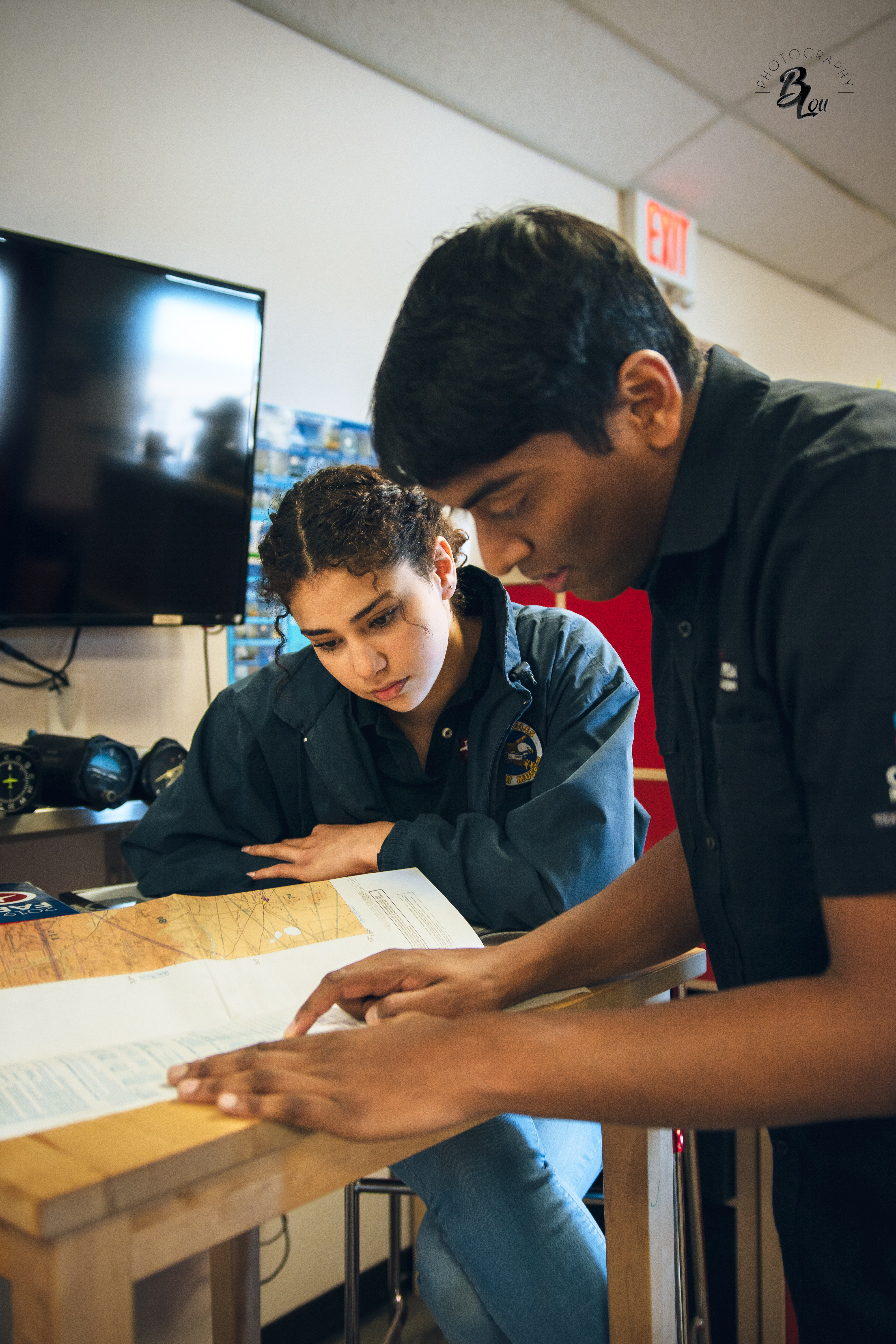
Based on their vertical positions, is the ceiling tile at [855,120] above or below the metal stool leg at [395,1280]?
above

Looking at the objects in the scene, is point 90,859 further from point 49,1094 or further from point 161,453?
point 49,1094

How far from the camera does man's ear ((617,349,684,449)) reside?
0.60 meters

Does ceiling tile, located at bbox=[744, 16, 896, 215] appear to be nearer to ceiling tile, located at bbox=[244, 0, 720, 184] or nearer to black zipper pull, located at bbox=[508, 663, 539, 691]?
ceiling tile, located at bbox=[244, 0, 720, 184]

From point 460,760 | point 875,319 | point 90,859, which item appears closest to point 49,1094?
point 460,760

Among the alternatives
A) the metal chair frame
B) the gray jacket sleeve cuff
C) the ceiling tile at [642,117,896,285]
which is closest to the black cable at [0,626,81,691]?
the gray jacket sleeve cuff

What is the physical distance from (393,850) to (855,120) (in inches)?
104

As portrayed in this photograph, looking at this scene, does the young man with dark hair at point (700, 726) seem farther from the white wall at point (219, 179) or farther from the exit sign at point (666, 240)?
the exit sign at point (666, 240)

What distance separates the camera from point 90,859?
1.66 m

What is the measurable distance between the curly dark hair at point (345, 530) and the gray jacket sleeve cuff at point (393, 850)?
34 cm

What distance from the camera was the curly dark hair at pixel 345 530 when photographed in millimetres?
1200

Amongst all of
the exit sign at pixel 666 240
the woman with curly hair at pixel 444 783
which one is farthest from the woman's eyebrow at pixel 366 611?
the exit sign at pixel 666 240

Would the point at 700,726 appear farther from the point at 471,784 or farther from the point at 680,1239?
the point at 680,1239

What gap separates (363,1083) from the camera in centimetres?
52

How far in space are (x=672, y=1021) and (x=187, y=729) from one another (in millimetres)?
1491
